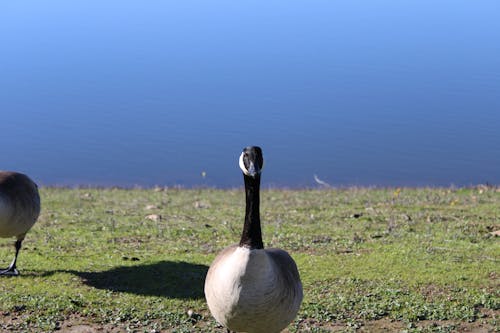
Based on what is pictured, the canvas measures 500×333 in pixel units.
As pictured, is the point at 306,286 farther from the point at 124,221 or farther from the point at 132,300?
the point at 124,221

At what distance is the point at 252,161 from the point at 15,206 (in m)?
4.99

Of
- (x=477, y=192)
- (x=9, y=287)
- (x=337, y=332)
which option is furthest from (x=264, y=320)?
(x=477, y=192)

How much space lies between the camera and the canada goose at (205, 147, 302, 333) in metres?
7.68

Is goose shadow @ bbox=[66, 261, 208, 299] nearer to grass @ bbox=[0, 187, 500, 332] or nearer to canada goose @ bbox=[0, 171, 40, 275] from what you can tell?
grass @ bbox=[0, 187, 500, 332]

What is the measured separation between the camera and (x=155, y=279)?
38.2 ft

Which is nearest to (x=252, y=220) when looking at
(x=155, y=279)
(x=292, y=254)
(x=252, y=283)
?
(x=252, y=283)

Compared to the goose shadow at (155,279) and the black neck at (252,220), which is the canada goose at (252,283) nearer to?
the black neck at (252,220)

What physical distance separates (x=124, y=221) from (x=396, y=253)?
5977mm

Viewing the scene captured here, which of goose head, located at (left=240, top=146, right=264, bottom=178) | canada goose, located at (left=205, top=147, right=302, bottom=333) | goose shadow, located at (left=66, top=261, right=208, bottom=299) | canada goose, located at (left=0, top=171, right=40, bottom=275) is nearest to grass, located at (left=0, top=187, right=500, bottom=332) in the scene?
goose shadow, located at (left=66, top=261, right=208, bottom=299)

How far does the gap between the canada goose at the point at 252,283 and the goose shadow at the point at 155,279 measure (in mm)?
2922

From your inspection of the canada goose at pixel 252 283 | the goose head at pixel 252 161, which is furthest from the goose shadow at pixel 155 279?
the goose head at pixel 252 161

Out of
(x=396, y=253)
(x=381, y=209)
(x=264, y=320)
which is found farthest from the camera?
(x=381, y=209)

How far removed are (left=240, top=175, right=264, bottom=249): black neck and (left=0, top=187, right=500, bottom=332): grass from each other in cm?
220

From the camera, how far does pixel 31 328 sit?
32.2 feet
